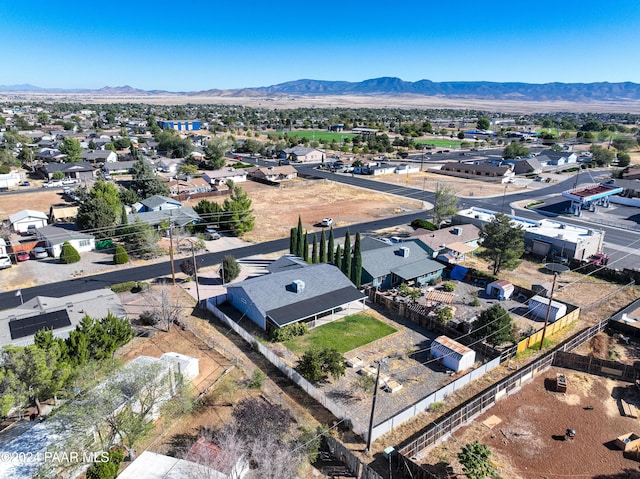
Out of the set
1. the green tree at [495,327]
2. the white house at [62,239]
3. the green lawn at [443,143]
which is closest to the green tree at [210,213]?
the white house at [62,239]

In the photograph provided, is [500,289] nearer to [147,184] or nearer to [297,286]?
[297,286]

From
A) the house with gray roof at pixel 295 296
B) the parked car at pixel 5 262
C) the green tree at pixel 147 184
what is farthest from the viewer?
the green tree at pixel 147 184

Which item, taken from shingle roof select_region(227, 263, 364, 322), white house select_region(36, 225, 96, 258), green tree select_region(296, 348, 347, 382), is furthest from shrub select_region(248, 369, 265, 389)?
white house select_region(36, 225, 96, 258)

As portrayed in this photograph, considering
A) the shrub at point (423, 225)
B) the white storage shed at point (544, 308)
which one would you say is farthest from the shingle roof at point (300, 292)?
the shrub at point (423, 225)

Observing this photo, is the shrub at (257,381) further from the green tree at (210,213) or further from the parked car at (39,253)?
the parked car at (39,253)

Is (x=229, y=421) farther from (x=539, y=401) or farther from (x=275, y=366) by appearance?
(x=539, y=401)

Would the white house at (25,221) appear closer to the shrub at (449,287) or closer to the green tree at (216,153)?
the green tree at (216,153)

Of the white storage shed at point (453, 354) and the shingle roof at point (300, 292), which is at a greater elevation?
the shingle roof at point (300, 292)

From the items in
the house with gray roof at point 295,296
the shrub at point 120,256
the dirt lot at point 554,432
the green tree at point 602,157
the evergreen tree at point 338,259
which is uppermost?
the green tree at point 602,157

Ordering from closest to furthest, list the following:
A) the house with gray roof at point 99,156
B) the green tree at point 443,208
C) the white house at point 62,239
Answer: the white house at point 62,239, the green tree at point 443,208, the house with gray roof at point 99,156

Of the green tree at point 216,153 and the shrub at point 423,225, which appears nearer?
the shrub at point 423,225
